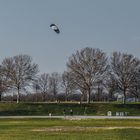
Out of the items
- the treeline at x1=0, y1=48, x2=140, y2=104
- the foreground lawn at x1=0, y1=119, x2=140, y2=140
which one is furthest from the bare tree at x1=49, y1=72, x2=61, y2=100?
the foreground lawn at x1=0, y1=119, x2=140, y2=140

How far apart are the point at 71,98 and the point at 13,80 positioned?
1563 inches

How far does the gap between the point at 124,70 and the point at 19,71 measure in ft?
89.0

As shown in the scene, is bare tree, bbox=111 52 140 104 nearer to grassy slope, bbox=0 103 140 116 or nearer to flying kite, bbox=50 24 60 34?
grassy slope, bbox=0 103 140 116

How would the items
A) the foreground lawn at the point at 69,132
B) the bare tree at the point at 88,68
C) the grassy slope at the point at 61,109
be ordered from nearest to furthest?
1. the foreground lawn at the point at 69,132
2. the grassy slope at the point at 61,109
3. the bare tree at the point at 88,68

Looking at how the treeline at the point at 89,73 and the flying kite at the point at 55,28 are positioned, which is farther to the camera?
the treeline at the point at 89,73

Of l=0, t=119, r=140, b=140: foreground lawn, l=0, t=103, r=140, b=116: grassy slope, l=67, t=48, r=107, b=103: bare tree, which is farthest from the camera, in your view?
l=67, t=48, r=107, b=103: bare tree

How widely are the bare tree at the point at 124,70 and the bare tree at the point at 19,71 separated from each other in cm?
2109

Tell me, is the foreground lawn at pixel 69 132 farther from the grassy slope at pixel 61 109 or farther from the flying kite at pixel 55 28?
the grassy slope at pixel 61 109

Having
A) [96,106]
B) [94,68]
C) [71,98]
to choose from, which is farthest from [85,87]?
[71,98]

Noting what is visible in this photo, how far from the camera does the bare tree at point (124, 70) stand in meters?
123

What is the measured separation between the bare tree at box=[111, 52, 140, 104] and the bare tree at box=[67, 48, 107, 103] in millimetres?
5460

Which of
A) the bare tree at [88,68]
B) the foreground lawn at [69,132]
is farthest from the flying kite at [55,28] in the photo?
the bare tree at [88,68]

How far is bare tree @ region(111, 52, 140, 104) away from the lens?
123 metres

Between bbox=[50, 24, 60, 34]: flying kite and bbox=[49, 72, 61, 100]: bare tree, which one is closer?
bbox=[50, 24, 60, 34]: flying kite
